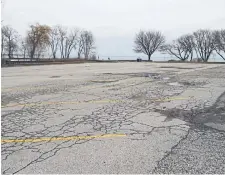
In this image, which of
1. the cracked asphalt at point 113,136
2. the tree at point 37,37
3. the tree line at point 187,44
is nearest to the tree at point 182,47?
the tree line at point 187,44

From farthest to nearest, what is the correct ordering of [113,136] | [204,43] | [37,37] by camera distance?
[204,43]
[37,37]
[113,136]

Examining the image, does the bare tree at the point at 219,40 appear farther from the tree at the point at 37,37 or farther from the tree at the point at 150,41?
the tree at the point at 37,37

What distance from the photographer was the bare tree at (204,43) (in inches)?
2781

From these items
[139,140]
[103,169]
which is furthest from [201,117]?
[103,169]

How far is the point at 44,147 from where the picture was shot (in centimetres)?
427

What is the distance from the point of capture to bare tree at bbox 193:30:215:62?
232ft

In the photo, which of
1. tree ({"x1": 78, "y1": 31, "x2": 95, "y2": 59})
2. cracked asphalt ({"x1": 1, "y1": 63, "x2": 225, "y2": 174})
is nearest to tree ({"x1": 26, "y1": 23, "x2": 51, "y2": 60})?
tree ({"x1": 78, "y1": 31, "x2": 95, "y2": 59})

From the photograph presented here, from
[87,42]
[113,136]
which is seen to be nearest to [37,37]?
[87,42]

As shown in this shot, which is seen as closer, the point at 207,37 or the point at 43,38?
the point at 43,38

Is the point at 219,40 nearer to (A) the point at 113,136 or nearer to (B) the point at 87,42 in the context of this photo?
(B) the point at 87,42

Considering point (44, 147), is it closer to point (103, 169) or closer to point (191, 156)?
point (103, 169)

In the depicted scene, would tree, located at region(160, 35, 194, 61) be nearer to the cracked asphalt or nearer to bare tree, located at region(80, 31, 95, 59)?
bare tree, located at region(80, 31, 95, 59)

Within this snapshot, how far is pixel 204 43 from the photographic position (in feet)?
Answer: 237

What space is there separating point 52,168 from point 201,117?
3.93 meters
